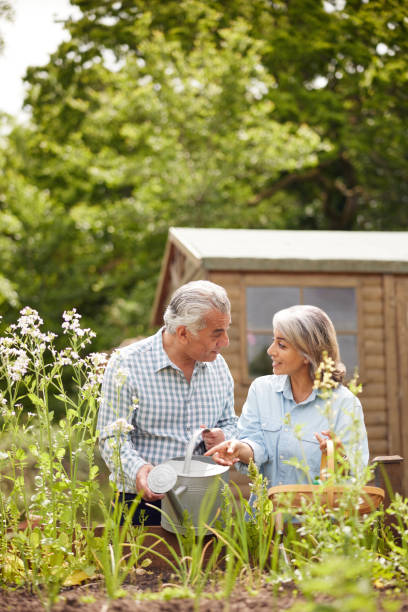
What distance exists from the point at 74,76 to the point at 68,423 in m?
18.8

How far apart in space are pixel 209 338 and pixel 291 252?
18.8ft

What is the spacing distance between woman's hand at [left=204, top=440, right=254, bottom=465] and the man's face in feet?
1.17

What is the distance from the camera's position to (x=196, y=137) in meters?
16.4

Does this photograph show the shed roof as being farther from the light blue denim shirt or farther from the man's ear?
the man's ear

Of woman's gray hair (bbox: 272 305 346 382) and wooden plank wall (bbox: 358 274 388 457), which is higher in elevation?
wooden plank wall (bbox: 358 274 388 457)

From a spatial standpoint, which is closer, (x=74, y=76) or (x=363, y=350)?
(x=363, y=350)

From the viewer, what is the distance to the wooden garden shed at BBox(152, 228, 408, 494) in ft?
25.7

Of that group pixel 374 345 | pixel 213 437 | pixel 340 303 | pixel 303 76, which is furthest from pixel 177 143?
pixel 213 437

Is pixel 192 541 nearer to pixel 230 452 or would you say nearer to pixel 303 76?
pixel 230 452

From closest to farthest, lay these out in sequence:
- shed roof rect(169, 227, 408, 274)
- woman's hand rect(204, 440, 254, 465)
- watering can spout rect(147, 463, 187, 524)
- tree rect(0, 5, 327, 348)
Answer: watering can spout rect(147, 463, 187, 524)
woman's hand rect(204, 440, 254, 465)
shed roof rect(169, 227, 408, 274)
tree rect(0, 5, 327, 348)

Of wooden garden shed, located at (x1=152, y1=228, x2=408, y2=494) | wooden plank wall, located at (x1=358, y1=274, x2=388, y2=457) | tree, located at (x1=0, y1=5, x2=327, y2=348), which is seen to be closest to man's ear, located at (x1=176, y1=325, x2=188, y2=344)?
wooden garden shed, located at (x1=152, y1=228, x2=408, y2=494)

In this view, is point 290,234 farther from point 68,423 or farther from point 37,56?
point 37,56

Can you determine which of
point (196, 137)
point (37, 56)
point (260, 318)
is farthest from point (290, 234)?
point (37, 56)

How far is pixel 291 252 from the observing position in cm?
809
